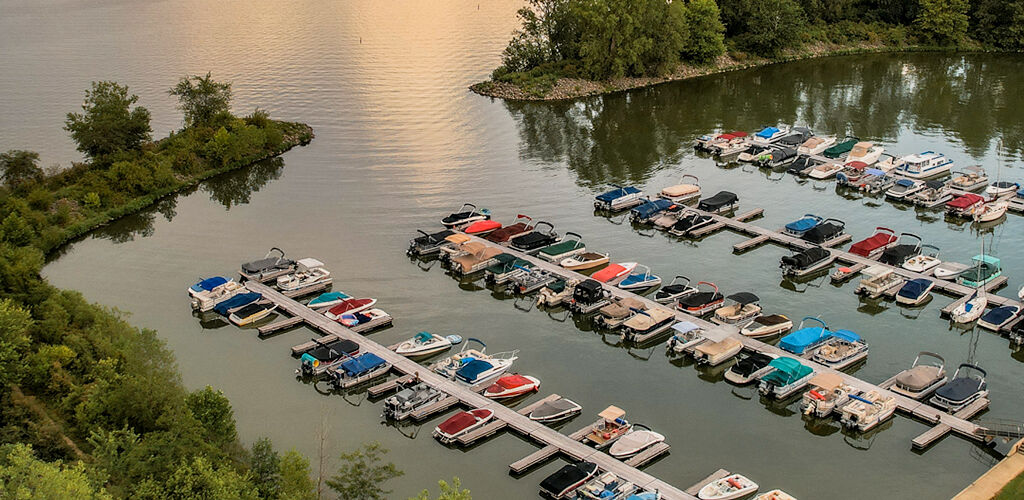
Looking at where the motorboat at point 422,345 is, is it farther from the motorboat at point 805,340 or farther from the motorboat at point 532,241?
the motorboat at point 805,340

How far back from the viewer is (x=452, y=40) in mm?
118938

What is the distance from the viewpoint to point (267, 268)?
5056cm

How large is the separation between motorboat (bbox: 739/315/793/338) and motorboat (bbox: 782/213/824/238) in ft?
39.3

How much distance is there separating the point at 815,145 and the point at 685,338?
3355 centimetres

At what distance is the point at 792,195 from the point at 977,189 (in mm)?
12336

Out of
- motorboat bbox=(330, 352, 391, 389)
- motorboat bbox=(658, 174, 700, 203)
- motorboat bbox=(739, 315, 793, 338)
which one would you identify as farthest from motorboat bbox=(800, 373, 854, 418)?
motorboat bbox=(658, 174, 700, 203)

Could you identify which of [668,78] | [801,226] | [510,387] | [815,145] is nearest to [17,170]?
[510,387]

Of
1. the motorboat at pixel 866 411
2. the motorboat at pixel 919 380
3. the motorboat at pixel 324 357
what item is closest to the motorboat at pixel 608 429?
the motorboat at pixel 866 411

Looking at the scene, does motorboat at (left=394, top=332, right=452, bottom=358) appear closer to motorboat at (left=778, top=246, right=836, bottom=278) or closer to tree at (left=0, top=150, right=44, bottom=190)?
motorboat at (left=778, top=246, right=836, bottom=278)

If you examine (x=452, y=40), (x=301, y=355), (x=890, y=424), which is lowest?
(x=890, y=424)

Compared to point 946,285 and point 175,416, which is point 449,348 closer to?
point 175,416

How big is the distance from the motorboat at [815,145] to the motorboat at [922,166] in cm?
635

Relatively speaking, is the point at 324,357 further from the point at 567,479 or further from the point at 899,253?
the point at 899,253

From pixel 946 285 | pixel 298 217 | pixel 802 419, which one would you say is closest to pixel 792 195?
pixel 946 285
